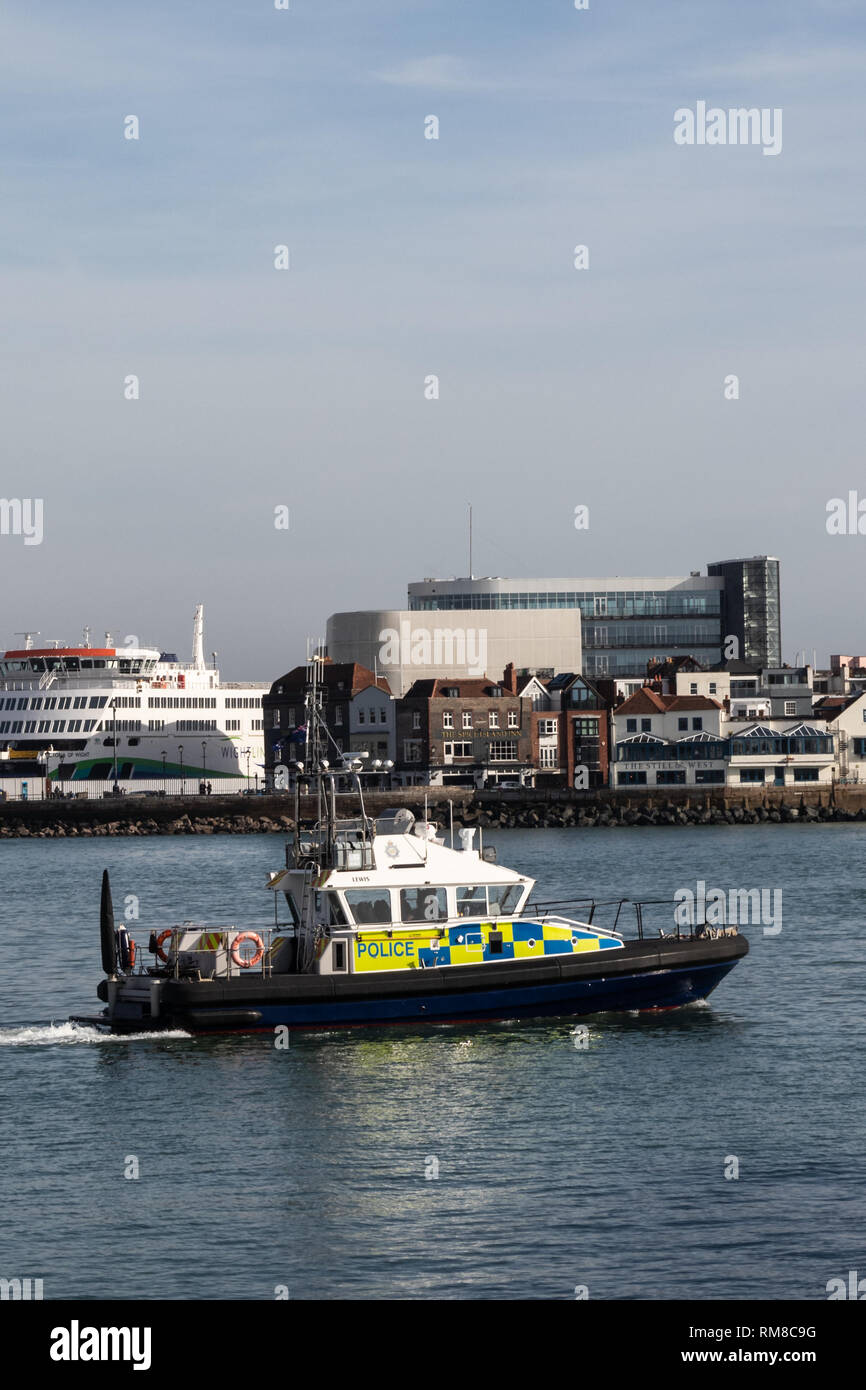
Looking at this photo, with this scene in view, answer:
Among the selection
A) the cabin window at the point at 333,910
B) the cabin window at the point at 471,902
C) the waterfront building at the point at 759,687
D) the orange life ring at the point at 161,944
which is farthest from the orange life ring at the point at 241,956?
the waterfront building at the point at 759,687

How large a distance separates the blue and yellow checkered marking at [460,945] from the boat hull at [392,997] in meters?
0.29

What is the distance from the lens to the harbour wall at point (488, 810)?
359ft

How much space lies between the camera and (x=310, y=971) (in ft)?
98.0

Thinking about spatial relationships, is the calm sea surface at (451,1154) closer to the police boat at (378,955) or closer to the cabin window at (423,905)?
the police boat at (378,955)

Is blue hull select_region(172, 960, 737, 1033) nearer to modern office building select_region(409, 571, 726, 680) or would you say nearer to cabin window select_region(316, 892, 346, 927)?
cabin window select_region(316, 892, 346, 927)

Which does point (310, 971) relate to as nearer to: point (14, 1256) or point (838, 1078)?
point (838, 1078)

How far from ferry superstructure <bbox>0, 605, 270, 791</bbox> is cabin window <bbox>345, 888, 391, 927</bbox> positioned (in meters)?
94.8

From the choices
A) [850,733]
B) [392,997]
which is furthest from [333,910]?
[850,733]

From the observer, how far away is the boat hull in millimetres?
29109

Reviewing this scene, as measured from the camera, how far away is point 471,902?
2989cm

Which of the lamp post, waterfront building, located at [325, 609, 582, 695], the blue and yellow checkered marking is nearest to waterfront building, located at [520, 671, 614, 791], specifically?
waterfront building, located at [325, 609, 582, 695]

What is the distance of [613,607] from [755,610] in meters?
14.2

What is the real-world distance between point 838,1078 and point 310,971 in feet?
29.6
